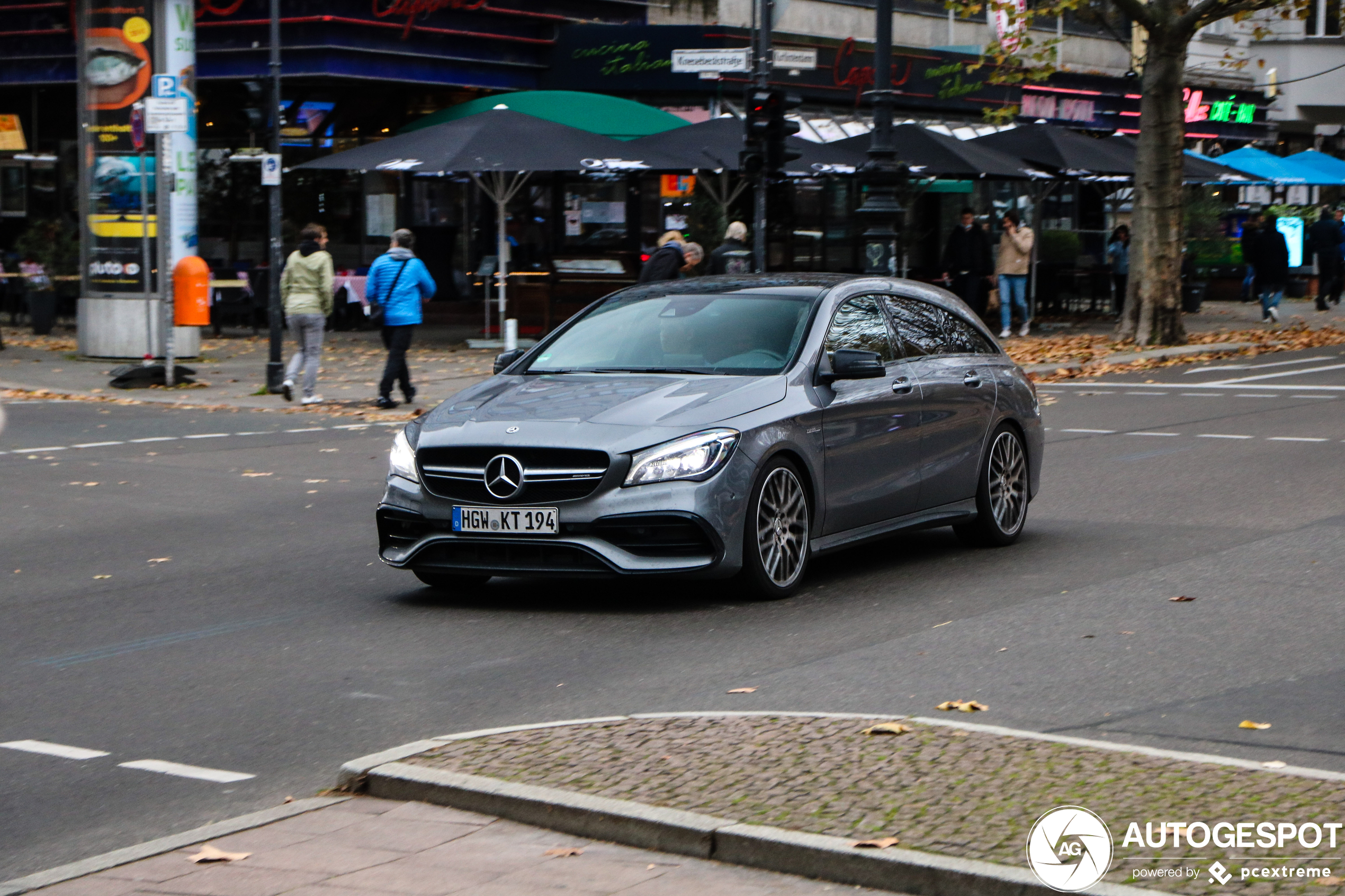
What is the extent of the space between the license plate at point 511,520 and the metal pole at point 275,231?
41.0 ft

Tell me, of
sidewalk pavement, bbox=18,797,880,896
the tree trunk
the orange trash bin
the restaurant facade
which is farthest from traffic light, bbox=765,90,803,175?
sidewalk pavement, bbox=18,797,880,896

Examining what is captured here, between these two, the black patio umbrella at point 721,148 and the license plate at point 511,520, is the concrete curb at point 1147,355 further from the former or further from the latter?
the license plate at point 511,520

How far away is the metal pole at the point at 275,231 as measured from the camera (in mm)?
20594

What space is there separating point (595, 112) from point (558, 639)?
2099 cm

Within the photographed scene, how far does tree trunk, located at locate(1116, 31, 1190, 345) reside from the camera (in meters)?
26.8

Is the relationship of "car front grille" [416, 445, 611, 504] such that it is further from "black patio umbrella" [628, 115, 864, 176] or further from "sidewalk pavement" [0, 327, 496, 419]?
"black patio umbrella" [628, 115, 864, 176]

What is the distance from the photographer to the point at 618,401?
856cm

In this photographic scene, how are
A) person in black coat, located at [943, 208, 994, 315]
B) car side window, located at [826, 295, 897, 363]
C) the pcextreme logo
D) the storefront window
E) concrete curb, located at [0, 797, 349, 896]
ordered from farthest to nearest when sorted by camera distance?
the storefront window
person in black coat, located at [943, 208, 994, 315]
car side window, located at [826, 295, 897, 363]
concrete curb, located at [0, 797, 349, 896]
the pcextreme logo

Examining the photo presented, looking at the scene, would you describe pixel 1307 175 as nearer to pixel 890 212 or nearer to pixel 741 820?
pixel 890 212

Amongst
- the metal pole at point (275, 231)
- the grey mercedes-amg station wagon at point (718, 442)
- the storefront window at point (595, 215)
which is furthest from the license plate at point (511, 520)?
the storefront window at point (595, 215)

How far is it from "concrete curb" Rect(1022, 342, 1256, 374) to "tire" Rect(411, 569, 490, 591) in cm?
1507

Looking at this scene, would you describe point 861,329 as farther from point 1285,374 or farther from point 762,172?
point 1285,374

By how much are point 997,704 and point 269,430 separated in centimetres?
1179

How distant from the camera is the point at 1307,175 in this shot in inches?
1556
